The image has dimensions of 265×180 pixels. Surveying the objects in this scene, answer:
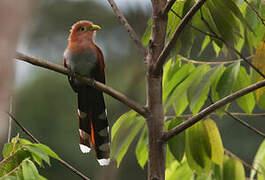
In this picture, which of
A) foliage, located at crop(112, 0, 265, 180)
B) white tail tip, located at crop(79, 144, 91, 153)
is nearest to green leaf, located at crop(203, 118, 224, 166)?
foliage, located at crop(112, 0, 265, 180)

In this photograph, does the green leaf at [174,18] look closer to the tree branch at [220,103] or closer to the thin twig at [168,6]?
the thin twig at [168,6]

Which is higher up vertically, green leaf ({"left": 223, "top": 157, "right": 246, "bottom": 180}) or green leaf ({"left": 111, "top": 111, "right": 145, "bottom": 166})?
green leaf ({"left": 111, "top": 111, "right": 145, "bottom": 166})

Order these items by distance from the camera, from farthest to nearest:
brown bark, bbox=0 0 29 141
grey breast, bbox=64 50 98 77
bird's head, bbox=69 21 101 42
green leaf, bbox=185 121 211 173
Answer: bird's head, bbox=69 21 101 42 < grey breast, bbox=64 50 98 77 < green leaf, bbox=185 121 211 173 < brown bark, bbox=0 0 29 141

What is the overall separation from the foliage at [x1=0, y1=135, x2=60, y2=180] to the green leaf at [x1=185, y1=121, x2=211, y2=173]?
627 millimetres

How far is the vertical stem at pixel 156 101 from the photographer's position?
175 centimetres

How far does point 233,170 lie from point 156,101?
65 centimetres

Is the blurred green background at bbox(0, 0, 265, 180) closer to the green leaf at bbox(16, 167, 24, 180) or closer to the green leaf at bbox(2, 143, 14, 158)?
the green leaf at bbox(2, 143, 14, 158)

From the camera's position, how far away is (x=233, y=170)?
2.19 m

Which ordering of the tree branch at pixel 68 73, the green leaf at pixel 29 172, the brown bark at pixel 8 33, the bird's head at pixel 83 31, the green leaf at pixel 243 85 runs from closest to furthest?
1. the brown bark at pixel 8 33
2. the green leaf at pixel 29 172
3. the tree branch at pixel 68 73
4. the green leaf at pixel 243 85
5. the bird's head at pixel 83 31

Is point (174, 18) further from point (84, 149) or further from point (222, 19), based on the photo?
point (84, 149)

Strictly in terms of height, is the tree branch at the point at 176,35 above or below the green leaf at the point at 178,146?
above

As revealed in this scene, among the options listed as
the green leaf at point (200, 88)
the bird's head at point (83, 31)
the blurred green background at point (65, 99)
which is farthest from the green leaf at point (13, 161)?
the blurred green background at point (65, 99)

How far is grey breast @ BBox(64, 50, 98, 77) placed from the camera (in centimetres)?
278

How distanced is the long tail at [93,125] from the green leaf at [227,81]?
0.66 m
